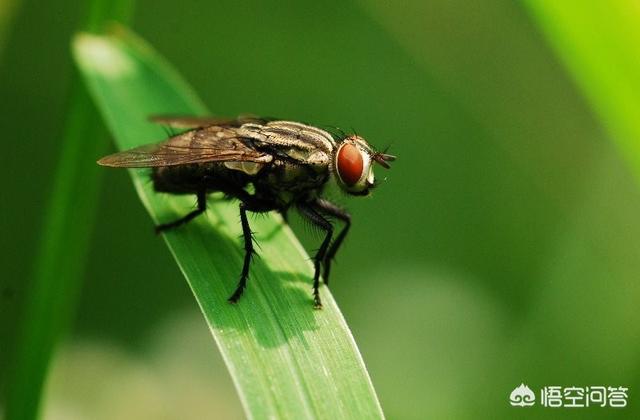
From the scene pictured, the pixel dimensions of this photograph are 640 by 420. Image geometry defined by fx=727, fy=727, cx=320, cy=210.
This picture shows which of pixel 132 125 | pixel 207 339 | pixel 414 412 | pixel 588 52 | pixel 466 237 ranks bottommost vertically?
pixel 207 339

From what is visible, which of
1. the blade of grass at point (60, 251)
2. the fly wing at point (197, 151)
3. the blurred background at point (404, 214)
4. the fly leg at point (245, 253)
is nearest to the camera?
the fly leg at point (245, 253)

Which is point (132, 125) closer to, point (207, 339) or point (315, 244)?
point (207, 339)

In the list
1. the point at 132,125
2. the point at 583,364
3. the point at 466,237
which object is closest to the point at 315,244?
the point at 466,237

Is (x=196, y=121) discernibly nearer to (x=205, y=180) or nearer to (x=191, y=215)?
(x=205, y=180)

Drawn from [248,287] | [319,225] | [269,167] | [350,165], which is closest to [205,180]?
[269,167]

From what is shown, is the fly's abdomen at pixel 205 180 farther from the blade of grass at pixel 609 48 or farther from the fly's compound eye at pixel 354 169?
the blade of grass at pixel 609 48

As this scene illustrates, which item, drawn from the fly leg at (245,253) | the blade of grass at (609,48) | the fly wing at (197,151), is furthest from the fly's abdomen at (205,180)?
the blade of grass at (609,48)

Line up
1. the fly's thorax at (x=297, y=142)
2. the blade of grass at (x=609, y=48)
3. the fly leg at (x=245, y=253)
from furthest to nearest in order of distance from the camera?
the fly's thorax at (x=297, y=142) < the fly leg at (x=245, y=253) < the blade of grass at (x=609, y=48)
